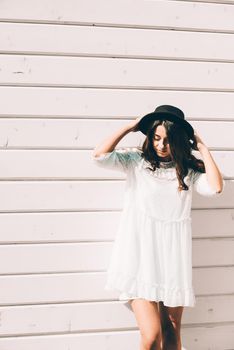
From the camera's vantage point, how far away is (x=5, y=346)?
10.8 ft

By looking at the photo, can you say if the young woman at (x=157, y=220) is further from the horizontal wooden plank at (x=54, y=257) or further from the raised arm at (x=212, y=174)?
the horizontal wooden plank at (x=54, y=257)

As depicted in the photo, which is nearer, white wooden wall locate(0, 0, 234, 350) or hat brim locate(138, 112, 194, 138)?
hat brim locate(138, 112, 194, 138)

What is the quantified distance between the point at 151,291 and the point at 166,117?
1.17m

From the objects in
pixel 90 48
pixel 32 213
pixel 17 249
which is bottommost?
pixel 17 249

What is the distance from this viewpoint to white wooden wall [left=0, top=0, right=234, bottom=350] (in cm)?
324

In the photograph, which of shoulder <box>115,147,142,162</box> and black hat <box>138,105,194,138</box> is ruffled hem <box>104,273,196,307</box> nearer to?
shoulder <box>115,147,142,162</box>

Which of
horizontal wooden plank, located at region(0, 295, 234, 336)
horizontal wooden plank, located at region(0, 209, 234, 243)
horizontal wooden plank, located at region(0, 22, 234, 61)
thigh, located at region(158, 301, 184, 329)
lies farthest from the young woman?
horizontal wooden plank, located at region(0, 22, 234, 61)

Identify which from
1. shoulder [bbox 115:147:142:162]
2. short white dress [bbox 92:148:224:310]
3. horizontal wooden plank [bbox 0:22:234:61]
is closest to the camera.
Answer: short white dress [bbox 92:148:224:310]

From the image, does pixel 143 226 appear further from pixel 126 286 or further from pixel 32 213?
pixel 32 213

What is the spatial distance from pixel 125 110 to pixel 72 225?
100 cm

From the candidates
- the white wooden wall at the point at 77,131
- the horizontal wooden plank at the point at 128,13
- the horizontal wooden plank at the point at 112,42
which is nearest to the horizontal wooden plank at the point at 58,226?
the white wooden wall at the point at 77,131

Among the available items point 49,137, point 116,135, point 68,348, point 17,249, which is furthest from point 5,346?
point 116,135

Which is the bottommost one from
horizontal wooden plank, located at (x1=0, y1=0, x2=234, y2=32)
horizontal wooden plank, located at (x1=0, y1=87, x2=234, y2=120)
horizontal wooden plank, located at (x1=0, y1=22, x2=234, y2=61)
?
horizontal wooden plank, located at (x1=0, y1=87, x2=234, y2=120)

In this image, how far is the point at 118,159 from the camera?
9.64ft
